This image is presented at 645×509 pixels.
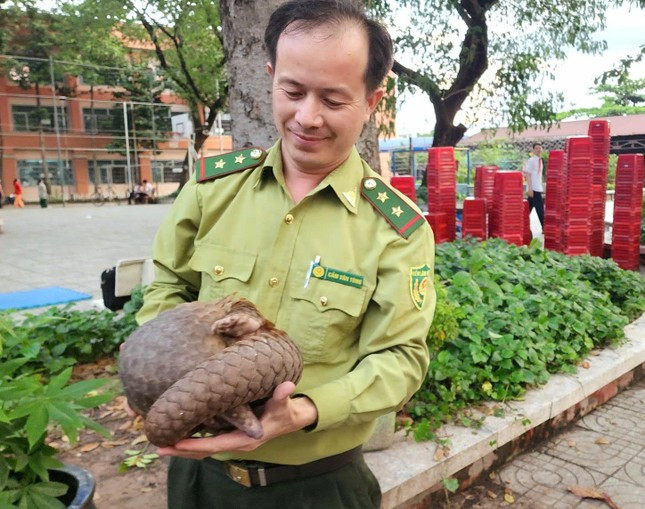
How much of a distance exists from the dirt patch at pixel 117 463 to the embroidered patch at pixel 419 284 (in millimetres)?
1583

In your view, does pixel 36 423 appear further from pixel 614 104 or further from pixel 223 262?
pixel 614 104

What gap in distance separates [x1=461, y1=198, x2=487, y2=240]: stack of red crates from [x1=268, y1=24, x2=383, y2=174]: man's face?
208 inches

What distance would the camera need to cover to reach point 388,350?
4.79ft

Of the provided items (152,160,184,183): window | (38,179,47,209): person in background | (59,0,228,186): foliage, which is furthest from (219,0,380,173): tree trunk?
(152,160,184,183): window

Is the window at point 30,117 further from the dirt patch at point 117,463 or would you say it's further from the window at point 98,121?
the dirt patch at point 117,463

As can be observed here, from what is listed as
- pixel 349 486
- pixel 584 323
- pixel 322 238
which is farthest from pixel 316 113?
pixel 584 323

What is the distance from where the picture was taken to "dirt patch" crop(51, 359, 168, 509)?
2.79 m

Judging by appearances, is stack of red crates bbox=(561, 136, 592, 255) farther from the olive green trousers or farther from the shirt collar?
the olive green trousers

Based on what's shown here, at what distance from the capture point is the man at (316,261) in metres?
1.41

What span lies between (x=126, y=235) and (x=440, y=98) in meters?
7.84

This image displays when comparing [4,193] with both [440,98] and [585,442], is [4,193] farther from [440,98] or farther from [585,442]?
[585,442]

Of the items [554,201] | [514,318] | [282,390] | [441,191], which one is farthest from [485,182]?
[282,390]

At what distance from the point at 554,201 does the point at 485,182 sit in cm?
82

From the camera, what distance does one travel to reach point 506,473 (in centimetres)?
339
